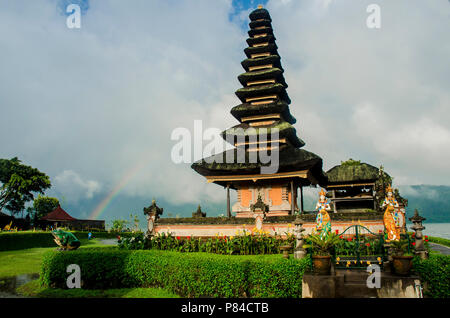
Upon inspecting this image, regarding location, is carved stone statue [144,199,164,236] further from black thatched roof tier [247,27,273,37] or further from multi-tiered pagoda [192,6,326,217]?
black thatched roof tier [247,27,273,37]

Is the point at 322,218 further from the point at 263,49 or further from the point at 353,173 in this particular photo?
the point at 353,173

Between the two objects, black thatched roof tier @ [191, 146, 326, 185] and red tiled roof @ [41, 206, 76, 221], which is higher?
black thatched roof tier @ [191, 146, 326, 185]

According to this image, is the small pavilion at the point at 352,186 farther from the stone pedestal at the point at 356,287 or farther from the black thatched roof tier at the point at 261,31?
the stone pedestal at the point at 356,287

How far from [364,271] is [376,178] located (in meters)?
25.2

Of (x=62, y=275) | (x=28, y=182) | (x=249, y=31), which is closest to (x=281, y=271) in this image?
(x=62, y=275)

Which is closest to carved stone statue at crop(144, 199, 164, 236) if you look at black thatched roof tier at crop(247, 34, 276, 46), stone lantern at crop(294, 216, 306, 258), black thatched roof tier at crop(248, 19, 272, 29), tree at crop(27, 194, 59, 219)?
stone lantern at crop(294, 216, 306, 258)

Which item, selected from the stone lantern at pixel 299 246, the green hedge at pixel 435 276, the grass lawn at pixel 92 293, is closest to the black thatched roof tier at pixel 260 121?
the stone lantern at pixel 299 246

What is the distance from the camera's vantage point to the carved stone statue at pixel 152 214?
1894 cm

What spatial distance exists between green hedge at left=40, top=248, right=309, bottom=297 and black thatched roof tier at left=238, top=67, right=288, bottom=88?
19.0m

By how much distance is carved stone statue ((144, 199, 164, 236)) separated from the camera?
18936mm

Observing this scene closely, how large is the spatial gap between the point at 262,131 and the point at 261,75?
5.58m

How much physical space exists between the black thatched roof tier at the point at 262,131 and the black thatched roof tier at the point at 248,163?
1.23 meters
